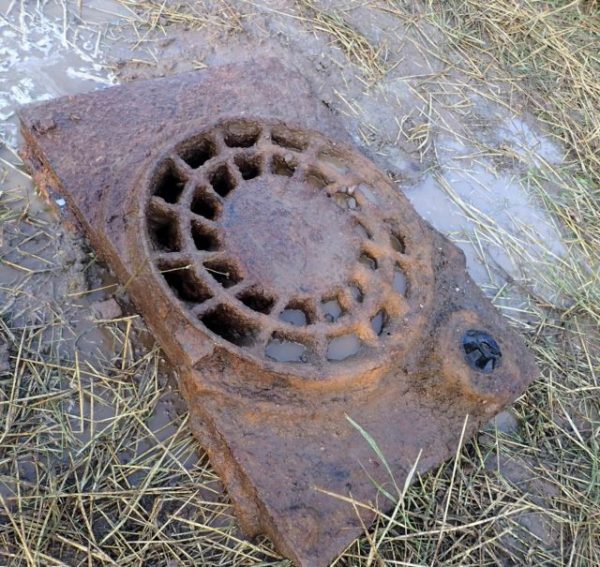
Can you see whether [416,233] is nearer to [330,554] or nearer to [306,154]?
[306,154]

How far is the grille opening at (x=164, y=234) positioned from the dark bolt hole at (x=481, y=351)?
1.00 meters

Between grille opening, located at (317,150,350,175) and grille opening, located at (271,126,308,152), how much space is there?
0.08m

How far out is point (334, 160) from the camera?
2637mm

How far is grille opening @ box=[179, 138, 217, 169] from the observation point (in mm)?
2449

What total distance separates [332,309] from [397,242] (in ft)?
1.30

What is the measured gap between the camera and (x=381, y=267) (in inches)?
92.7

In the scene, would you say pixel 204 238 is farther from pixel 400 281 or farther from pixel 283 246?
pixel 400 281

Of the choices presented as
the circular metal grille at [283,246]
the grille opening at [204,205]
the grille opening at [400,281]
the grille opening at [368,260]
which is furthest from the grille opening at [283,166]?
the grille opening at [400,281]

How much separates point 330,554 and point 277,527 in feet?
0.53

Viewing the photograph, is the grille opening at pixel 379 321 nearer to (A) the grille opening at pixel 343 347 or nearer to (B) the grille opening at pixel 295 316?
(A) the grille opening at pixel 343 347

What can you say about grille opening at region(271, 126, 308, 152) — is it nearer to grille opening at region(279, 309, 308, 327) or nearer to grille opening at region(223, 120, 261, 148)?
grille opening at region(223, 120, 261, 148)

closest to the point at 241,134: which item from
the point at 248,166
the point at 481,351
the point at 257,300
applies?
the point at 248,166

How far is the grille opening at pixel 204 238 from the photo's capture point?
2268mm

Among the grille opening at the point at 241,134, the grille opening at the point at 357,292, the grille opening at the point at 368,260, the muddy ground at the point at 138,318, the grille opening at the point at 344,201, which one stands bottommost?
the muddy ground at the point at 138,318
